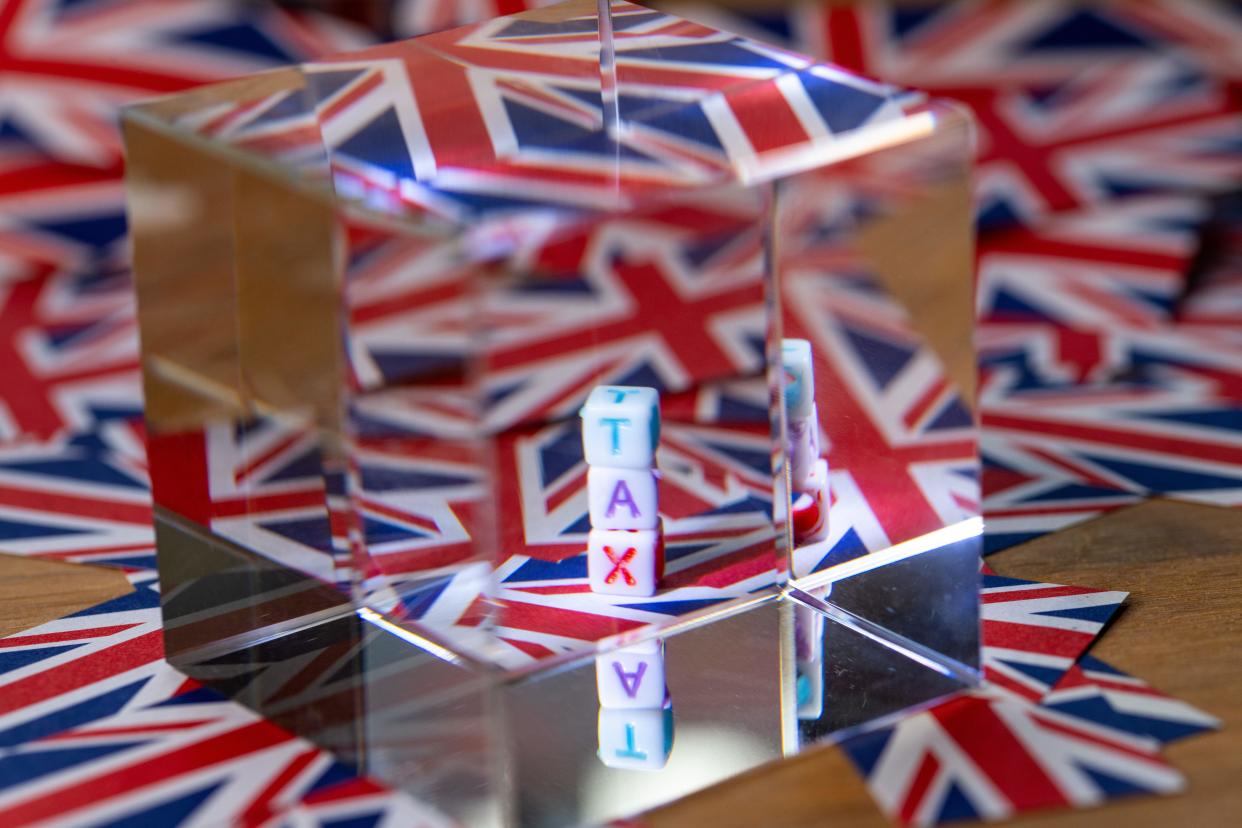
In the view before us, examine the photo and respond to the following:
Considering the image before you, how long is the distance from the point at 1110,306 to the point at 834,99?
3.09 feet

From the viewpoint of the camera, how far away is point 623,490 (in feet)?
3.69

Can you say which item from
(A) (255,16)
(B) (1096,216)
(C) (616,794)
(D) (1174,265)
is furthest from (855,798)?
(A) (255,16)

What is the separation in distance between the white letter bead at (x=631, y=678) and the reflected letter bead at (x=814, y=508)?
0.14m

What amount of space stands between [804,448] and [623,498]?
13 cm

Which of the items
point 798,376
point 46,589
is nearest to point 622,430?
point 798,376

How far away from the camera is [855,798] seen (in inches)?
36.8

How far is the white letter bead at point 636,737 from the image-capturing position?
0.97 meters

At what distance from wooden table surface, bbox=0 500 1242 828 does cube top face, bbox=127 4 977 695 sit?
161 millimetres

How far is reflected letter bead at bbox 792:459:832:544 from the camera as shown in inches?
45.1

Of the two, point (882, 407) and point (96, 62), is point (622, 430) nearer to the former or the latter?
point (882, 407)

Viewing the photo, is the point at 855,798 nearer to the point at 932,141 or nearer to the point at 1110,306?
the point at 932,141

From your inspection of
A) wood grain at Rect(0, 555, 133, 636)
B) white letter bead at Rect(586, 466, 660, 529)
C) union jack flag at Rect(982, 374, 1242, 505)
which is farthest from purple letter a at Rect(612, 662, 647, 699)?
union jack flag at Rect(982, 374, 1242, 505)

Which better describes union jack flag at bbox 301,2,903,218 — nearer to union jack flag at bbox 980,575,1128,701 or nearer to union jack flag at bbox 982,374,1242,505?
union jack flag at bbox 980,575,1128,701

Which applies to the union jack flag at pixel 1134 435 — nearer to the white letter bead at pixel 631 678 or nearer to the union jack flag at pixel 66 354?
the white letter bead at pixel 631 678
